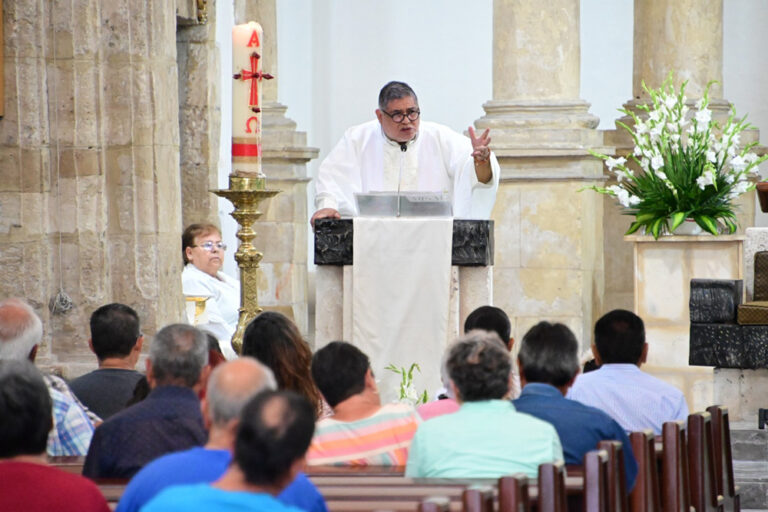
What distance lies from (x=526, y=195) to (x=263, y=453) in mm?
8813

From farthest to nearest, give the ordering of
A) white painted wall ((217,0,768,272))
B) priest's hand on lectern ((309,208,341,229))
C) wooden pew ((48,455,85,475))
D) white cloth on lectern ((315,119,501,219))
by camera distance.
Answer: white painted wall ((217,0,768,272)), white cloth on lectern ((315,119,501,219)), priest's hand on lectern ((309,208,341,229)), wooden pew ((48,455,85,475))

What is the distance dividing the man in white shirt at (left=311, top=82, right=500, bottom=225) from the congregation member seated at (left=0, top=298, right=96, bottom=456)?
229 centimetres

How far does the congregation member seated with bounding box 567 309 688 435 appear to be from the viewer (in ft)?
16.8

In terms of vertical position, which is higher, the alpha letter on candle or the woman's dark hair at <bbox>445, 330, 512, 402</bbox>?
the alpha letter on candle

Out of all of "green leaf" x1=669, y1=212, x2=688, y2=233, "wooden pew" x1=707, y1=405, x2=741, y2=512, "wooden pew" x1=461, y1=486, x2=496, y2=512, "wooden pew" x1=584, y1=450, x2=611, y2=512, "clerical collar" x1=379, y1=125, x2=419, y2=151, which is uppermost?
"clerical collar" x1=379, y1=125, x2=419, y2=151

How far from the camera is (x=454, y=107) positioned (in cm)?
1565

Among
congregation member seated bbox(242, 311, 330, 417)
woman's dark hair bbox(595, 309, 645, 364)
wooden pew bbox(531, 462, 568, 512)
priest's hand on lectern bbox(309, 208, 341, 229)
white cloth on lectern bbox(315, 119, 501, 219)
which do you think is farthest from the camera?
white cloth on lectern bbox(315, 119, 501, 219)

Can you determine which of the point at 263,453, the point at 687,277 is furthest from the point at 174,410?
the point at 687,277

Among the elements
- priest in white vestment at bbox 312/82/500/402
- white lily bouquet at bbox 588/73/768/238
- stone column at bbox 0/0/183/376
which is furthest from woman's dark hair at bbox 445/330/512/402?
white lily bouquet at bbox 588/73/768/238

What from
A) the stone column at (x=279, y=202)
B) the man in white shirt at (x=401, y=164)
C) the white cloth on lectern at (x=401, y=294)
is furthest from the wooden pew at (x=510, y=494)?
the stone column at (x=279, y=202)

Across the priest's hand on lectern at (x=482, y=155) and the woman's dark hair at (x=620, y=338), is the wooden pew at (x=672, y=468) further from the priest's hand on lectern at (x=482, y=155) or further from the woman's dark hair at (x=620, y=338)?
the priest's hand on lectern at (x=482, y=155)

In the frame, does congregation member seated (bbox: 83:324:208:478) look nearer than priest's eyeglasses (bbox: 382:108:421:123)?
Yes

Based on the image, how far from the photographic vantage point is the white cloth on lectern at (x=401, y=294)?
21.7 ft

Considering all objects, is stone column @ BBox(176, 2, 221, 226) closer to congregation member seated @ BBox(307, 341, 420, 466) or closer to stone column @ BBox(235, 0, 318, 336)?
stone column @ BBox(235, 0, 318, 336)
